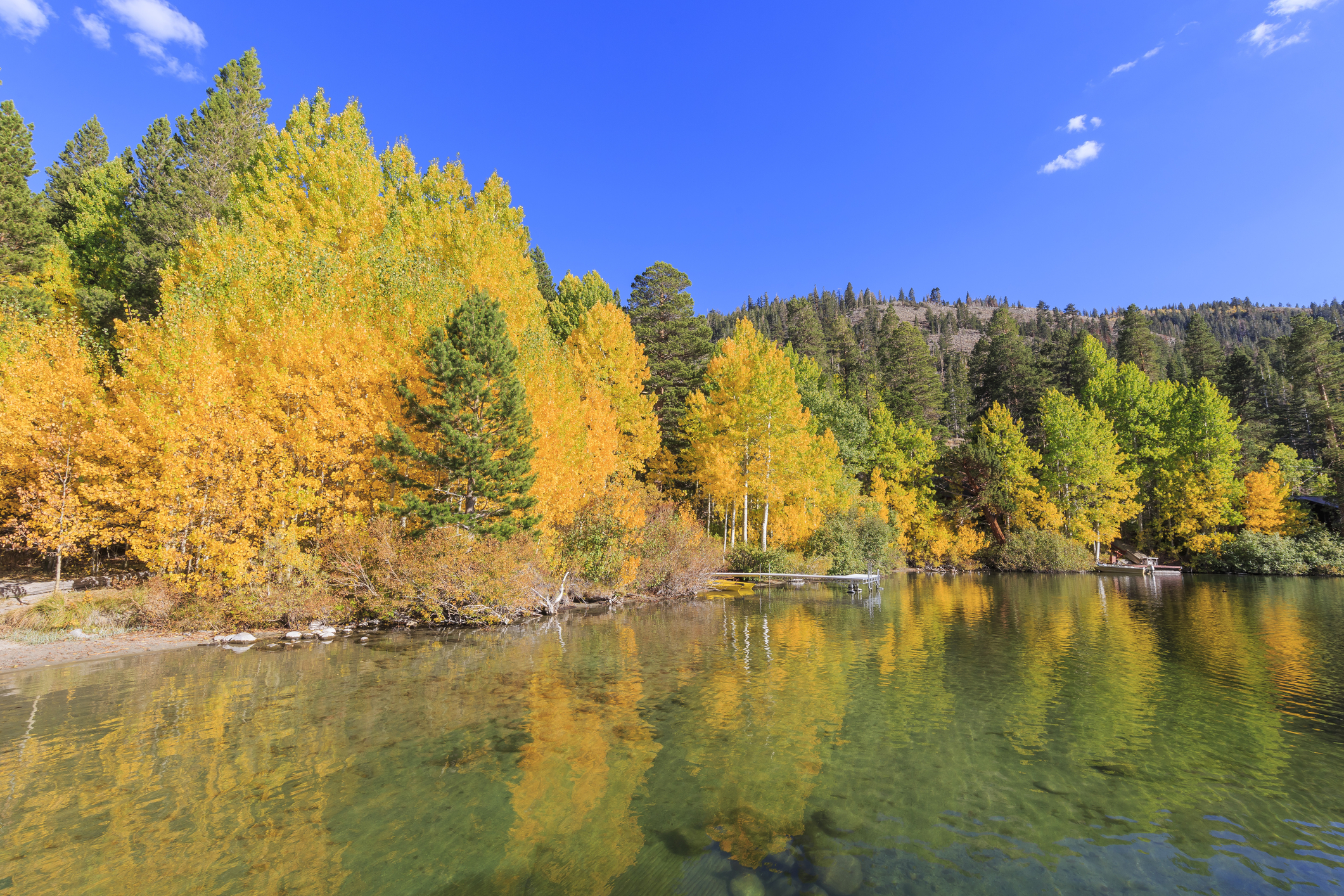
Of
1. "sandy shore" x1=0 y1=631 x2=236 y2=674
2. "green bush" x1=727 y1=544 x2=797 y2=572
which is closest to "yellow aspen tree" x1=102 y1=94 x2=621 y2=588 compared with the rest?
"sandy shore" x1=0 y1=631 x2=236 y2=674

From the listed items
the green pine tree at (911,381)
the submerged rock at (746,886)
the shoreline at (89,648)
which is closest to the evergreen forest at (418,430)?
the shoreline at (89,648)

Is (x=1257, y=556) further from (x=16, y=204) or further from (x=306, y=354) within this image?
(x=16, y=204)

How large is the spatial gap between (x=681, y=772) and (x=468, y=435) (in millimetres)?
14285

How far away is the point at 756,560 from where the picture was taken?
117 feet

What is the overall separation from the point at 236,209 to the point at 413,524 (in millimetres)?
17563

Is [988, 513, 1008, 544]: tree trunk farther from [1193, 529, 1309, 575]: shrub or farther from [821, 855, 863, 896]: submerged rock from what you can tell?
[821, 855, 863, 896]: submerged rock

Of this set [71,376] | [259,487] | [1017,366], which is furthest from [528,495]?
[1017,366]

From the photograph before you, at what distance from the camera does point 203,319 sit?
2008 centimetres

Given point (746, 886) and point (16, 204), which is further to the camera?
point (16, 204)

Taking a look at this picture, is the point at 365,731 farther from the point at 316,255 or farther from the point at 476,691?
the point at 316,255

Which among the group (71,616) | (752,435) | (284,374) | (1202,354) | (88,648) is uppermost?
(1202,354)

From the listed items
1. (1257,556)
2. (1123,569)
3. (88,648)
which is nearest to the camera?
(88,648)

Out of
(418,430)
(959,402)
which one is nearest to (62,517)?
(418,430)

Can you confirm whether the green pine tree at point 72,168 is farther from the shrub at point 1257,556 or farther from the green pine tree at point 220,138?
the shrub at point 1257,556
